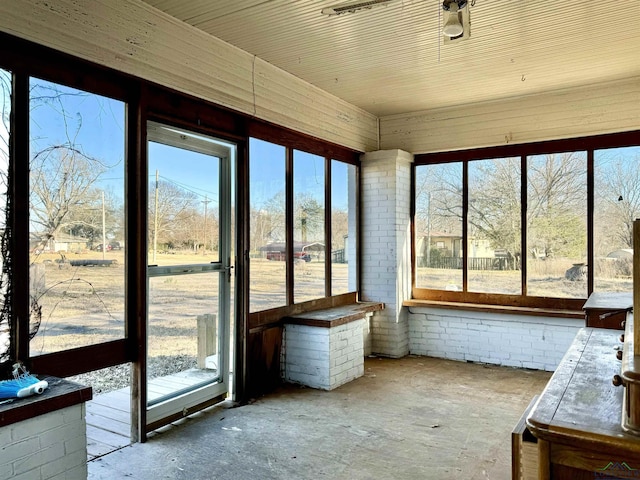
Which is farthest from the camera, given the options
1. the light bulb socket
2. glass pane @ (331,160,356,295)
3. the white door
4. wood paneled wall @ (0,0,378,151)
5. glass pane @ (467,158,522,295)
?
glass pane @ (331,160,356,295)

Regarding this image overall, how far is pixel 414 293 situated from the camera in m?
6.34

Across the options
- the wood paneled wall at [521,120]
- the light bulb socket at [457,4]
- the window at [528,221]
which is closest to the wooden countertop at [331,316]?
the window at [528,221]

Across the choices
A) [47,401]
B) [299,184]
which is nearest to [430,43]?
[299,184]

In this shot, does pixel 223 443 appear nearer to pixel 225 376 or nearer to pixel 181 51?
pixel 225 376

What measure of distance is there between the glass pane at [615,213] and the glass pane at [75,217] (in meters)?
4.76

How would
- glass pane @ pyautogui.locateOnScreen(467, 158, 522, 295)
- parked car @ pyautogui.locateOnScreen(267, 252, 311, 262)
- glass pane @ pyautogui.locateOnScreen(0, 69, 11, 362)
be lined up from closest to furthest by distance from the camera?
glass pane @ pyautogui.locateOnScreen(0, 69, 11, 362) → parked car @ pyautogui.locateOnScreen(267, 252, 311, 262) → glass pane @ pyautogui.locateOnScreen(467, 158, 522, 295)

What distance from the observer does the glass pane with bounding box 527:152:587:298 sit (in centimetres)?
535

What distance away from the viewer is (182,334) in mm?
3955

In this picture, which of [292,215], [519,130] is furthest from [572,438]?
[519,130]

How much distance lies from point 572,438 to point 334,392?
337 centimetres

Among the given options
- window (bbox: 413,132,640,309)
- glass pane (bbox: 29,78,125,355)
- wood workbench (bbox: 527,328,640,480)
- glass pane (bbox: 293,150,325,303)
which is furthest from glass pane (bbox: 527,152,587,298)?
glass pane (bbox: 29,78,125,355)

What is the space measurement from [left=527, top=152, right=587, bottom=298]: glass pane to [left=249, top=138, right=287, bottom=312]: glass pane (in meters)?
2.87

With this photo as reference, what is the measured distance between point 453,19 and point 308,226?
291cm

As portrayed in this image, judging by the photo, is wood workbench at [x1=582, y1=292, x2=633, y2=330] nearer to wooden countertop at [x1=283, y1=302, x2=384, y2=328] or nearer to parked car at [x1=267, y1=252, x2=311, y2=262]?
wooden countertop at [x1=283, y1=302, x2=384, y2=328]
